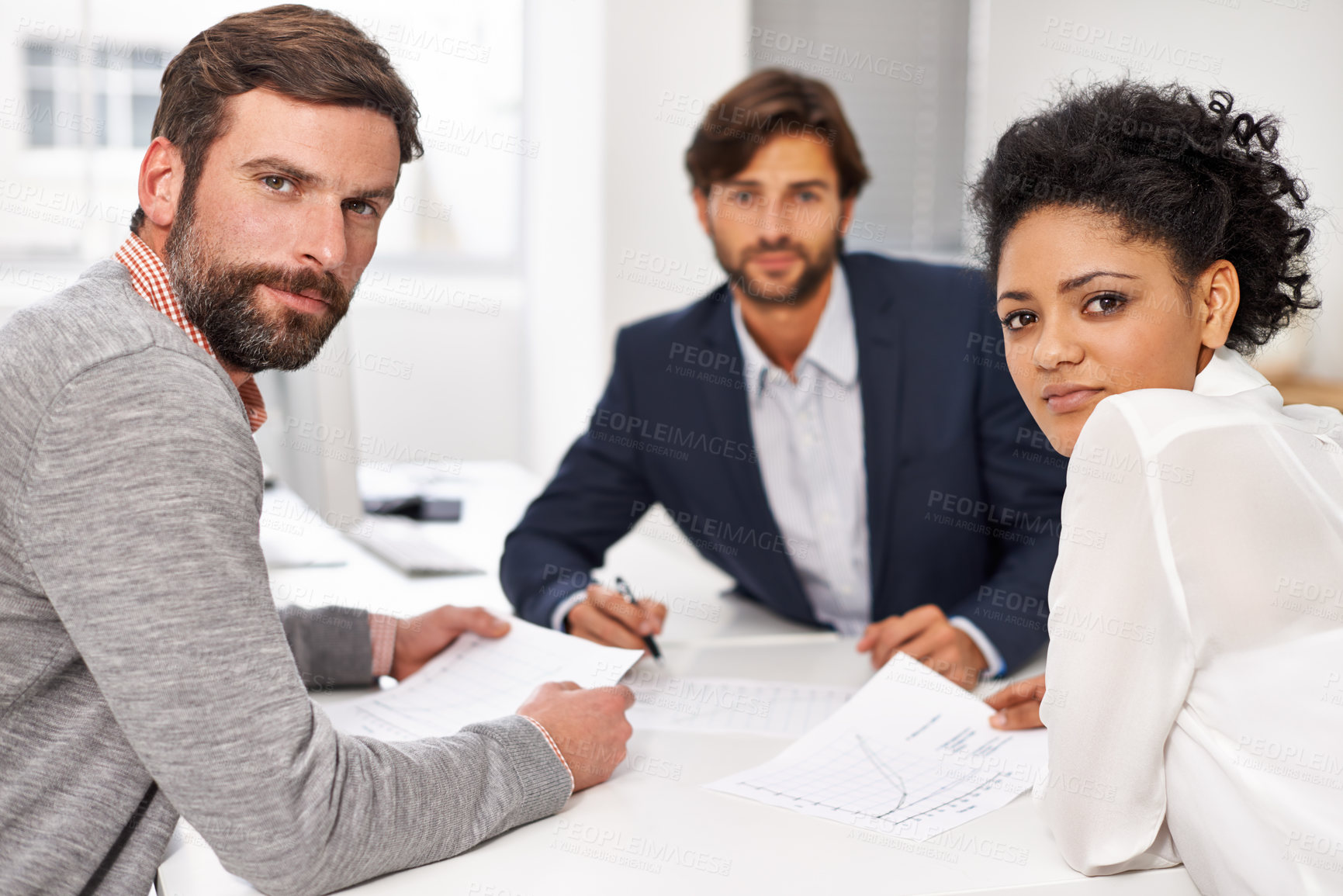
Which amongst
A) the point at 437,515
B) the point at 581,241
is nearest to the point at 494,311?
the point at 581,241

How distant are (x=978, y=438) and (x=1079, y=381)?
829 millimetres

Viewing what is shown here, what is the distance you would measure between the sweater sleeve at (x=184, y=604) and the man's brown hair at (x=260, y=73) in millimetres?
308

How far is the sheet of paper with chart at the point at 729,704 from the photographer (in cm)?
120

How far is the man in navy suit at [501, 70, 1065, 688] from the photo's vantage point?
5.70ft

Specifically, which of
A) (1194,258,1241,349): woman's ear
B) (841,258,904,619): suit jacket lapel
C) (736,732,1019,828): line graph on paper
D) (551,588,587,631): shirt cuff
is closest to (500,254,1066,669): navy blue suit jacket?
(841,258,904,619): suit jacket lapel

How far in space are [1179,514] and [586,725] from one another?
555mm

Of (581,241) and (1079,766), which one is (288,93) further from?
(581,241)

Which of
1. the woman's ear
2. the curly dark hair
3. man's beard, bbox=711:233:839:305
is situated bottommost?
man's beard, bbox=711:233:839:305

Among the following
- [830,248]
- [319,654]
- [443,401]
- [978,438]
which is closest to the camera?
[319,654]

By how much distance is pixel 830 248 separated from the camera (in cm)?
188

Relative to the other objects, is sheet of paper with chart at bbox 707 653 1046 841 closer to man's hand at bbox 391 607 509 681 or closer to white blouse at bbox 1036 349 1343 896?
white blouse at bbox 1036 349 1343 896

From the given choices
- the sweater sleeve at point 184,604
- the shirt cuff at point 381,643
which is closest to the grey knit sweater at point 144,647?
the sweater sleeve at point 184,604

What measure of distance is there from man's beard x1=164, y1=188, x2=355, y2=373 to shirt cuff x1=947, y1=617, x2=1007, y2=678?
0.87 m

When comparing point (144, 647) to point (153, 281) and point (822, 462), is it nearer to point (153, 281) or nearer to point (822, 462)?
point (153, 281)
